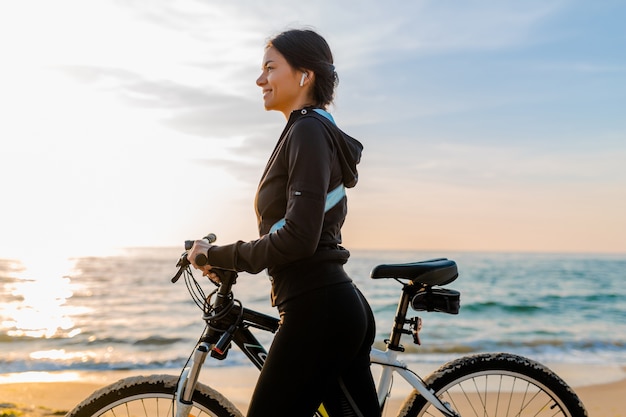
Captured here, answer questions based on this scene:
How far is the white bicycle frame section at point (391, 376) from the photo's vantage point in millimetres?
2562

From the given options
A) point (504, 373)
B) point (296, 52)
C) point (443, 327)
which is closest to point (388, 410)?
point (504, 373)

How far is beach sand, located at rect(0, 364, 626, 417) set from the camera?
6227mm

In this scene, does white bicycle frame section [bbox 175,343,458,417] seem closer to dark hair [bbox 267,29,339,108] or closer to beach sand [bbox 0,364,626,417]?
dark hair [bbox 267,29,339,108]

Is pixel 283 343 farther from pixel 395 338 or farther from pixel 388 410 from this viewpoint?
pixel 388 410

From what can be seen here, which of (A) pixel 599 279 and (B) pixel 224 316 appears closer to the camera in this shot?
(B) pixel 224 316

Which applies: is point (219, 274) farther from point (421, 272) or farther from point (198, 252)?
point (421, 272)

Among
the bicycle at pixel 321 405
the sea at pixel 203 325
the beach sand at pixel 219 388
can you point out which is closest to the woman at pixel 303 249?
the bicycle at pixel 321 405

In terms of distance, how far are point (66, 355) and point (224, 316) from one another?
29.7 feet

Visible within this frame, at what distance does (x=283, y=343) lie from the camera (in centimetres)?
215

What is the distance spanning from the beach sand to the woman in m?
4.03

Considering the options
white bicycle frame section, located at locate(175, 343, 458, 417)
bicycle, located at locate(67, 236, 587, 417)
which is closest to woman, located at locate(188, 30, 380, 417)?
bicycle, located at locate(67, 236, 587, 417)

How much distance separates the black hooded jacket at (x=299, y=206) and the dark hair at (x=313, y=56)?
17 centimetres

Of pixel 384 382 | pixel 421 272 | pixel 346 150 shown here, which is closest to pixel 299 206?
pixel 346 150

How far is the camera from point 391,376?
8.51ft
